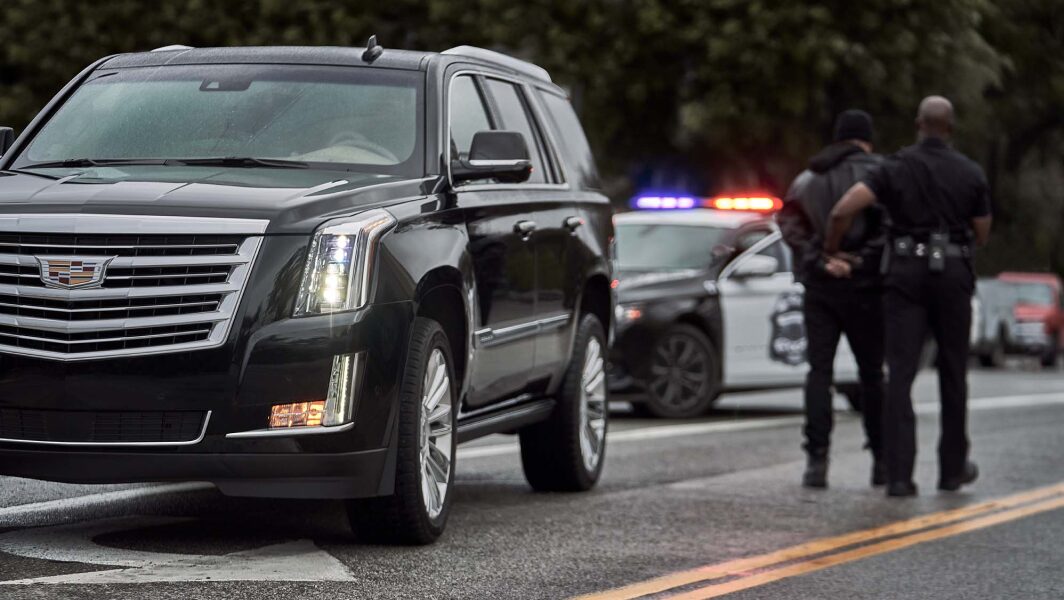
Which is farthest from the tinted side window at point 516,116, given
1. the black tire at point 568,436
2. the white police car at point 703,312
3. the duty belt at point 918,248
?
the white police car at point 703,312

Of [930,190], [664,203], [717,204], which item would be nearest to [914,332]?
[930,190]

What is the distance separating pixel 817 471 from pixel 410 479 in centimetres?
383

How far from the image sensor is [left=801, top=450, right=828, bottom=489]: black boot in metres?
10.2

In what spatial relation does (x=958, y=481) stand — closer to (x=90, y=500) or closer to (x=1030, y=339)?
(x=90, y=500)

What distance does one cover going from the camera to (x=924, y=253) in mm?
9664

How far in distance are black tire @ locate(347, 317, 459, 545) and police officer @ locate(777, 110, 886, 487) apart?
11.4ft

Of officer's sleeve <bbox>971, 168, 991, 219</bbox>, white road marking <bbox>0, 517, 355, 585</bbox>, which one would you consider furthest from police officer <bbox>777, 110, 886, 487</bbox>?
white road marking <bbox>0, 517, 355, 585</bbox>

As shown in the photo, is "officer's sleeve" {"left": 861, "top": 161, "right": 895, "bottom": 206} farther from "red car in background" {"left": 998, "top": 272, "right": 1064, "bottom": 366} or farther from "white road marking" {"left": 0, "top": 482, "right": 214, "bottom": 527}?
"red car in background" {"left": 998, "top": 272, "right": 1064, "bottom": 366}

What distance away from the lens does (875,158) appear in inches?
411

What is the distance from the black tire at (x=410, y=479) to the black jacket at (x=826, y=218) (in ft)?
11.5

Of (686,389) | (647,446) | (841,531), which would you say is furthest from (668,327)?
(841,531)

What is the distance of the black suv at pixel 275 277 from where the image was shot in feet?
20.5

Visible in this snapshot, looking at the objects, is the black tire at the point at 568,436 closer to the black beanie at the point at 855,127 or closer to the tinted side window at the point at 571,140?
the tinted side window at the point at 571,140

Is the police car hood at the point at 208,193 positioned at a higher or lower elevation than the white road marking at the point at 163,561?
higher
